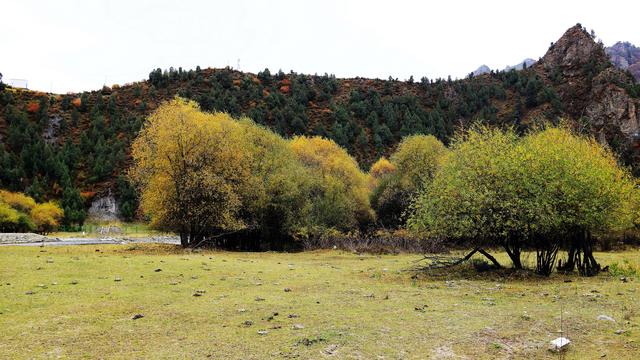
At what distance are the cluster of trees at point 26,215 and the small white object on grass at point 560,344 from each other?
62.8 meters

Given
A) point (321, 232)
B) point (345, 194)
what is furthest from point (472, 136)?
point (345, 194)

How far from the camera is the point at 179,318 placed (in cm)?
1245

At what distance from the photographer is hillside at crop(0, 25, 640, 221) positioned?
85375 millimetres

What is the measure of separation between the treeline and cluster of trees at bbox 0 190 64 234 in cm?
2441

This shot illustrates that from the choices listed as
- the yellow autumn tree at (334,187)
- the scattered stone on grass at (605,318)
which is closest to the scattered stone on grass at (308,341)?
the scattered stone on grass at (605,318)

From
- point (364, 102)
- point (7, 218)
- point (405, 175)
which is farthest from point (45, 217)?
point (364, 102)

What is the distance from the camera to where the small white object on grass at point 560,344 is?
31.5 ft

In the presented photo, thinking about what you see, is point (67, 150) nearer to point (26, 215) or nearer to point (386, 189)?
point (26, 215)

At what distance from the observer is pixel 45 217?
6475 centimetres

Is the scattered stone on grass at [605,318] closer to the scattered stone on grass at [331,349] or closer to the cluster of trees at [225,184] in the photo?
the scattered stone on grass at [331,349]

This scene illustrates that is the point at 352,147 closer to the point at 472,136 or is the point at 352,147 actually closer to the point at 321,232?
the point at 321,232

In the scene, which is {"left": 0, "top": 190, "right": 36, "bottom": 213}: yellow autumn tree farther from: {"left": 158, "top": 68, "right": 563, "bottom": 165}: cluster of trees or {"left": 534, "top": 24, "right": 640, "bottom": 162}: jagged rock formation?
{"left": 534, "top": 24, "right": 640, "bottom": 162}: jagged rock formation

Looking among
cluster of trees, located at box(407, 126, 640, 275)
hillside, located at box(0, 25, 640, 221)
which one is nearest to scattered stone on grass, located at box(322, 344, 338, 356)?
cluster of trees, located at box(407, 126, 640, 275)

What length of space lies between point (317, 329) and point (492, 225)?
479 inches
